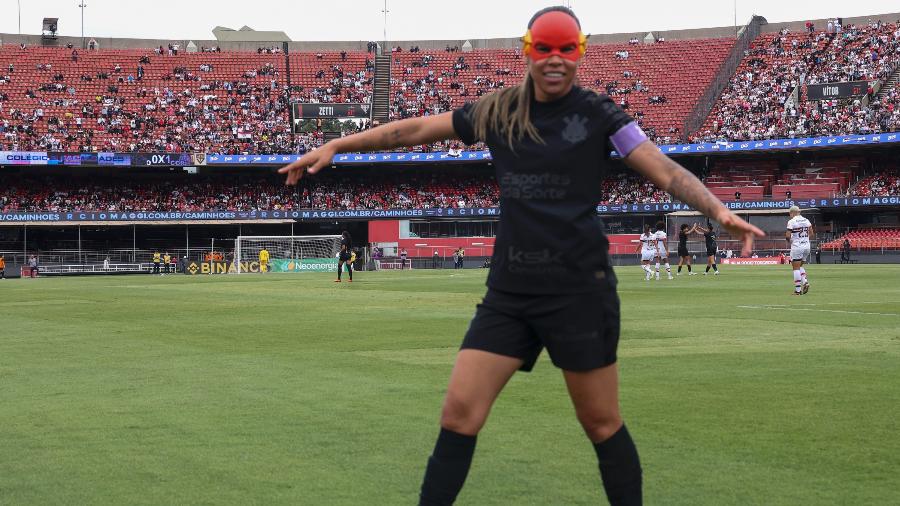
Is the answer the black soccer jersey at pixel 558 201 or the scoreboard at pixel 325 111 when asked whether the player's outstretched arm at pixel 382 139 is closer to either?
the black soccer jersey at pixel 558 201

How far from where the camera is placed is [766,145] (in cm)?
7100

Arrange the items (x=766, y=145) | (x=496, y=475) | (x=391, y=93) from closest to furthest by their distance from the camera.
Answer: (x=496, y=475), (x=766, y=145), (x=391, y=93)

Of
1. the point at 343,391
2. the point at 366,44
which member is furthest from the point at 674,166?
the point at 366,44

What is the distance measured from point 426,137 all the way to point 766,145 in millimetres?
69511

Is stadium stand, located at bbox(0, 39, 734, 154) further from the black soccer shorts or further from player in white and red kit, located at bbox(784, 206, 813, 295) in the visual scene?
the black soccer shorts

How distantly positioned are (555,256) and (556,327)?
0.30 m

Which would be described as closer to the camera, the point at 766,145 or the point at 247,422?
the point at 247,422

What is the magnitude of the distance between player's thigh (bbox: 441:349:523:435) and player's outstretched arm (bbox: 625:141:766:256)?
1004 millimetres

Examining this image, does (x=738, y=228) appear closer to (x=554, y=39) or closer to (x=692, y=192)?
(x=692, y=192)

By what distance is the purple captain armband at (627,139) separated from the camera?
461cm

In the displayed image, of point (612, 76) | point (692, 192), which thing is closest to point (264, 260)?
point (612, 76)

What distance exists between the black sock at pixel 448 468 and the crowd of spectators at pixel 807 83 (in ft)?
226

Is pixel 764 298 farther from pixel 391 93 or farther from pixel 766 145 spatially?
pixel 391 93

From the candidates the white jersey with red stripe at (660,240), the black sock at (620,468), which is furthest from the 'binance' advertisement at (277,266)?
the black sock at (620,468)
